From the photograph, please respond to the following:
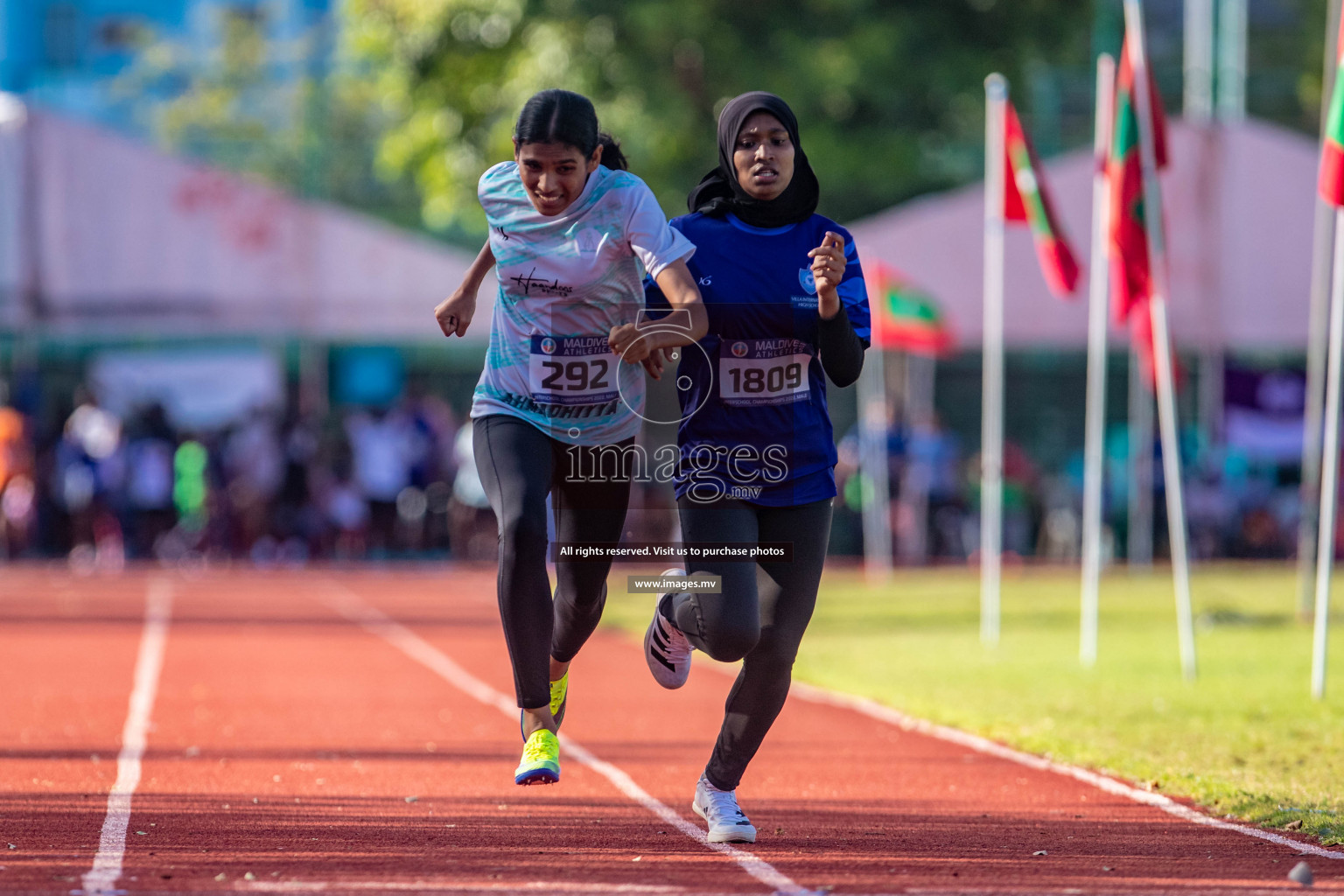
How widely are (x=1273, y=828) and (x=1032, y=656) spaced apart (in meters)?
7.25

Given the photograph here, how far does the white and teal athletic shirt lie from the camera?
6004 millimetres

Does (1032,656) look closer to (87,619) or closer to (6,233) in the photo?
(87,619)

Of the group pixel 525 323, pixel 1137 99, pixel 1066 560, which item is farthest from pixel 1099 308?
pixel 1066 560

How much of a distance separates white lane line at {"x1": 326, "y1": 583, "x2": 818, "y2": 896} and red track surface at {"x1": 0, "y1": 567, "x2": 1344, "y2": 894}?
2.5 inches

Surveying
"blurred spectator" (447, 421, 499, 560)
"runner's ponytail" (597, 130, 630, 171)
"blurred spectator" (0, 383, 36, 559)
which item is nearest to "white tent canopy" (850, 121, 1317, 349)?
"blurred spectator" (447, 421, 499, 560)

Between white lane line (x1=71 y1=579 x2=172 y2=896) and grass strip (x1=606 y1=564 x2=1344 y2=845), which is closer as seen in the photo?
white lane line (x1=71 y1=579 x2=172 y2=896)

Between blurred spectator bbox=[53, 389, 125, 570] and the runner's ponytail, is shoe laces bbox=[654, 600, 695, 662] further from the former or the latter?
blurred spectator bbox=[53, 389, 125, 570]

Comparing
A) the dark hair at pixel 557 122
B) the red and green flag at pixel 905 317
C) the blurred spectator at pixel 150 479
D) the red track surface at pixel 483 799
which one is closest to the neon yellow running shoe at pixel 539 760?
the red track surface at pixel 483 799

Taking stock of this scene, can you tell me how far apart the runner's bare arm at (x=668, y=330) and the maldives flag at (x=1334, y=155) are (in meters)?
5.88

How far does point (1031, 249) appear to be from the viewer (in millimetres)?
23531

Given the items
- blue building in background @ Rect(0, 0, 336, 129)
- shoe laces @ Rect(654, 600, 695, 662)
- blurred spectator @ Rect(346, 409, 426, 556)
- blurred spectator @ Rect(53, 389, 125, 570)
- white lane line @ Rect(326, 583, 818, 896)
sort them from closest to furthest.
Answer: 1. white lane line @ Rect(326, 583, 818, 896)
2. shoe laces @ Rect(654, 600, 695, 662)
3. blurred spectator @ Rect(53, 389, 125, 570)
4. blurred spectator @ Rect(346, 409, 426, 556)
5. blue building in background @ Rect(0, 0, 336, 129)

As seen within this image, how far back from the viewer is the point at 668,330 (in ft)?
18.7

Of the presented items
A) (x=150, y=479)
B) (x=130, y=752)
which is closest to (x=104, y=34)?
(x=150, y=479)

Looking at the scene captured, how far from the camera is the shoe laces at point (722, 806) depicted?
6195mm
